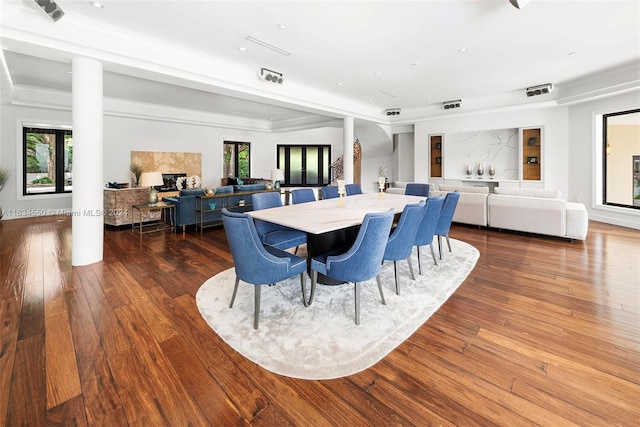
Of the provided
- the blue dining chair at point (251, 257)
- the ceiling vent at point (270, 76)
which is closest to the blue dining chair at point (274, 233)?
the blue dining chair at point (251, 257)

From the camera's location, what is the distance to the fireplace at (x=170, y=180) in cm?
838

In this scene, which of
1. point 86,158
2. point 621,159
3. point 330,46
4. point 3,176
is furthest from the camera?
point 3,176

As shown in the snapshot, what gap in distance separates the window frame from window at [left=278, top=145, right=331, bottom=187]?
680 cm

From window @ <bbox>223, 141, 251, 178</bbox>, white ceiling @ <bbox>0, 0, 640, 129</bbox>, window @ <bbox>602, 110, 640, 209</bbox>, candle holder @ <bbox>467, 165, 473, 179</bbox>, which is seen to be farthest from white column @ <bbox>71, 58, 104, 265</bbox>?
window @ <bbox>602, 110, 640, 209</bbox>

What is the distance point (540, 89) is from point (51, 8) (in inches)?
311

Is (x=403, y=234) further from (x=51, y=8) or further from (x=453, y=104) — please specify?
(x=453, y=104)

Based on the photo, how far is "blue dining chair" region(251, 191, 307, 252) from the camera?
2973 mm

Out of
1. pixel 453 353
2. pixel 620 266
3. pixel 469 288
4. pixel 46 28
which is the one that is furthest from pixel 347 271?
pixel 46 28

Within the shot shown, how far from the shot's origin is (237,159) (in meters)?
10.8

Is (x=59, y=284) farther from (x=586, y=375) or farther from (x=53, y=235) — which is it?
(x=586, y=375)

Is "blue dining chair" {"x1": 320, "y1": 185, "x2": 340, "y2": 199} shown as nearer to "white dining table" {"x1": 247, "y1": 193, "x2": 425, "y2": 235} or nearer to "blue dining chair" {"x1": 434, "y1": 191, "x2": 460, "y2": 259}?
"white dining table" {"x1": 247, "y1": 193, "x2": 425, "y2": 235}

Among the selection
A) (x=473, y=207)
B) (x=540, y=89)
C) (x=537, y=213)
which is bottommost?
(x=537, y=213)

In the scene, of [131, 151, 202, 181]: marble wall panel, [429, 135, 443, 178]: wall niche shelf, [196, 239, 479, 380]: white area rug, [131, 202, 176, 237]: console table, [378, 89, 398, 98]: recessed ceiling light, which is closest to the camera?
[196, 239, 479, 380]: white area rug

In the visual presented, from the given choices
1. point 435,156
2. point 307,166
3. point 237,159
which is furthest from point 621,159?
point 237,159
